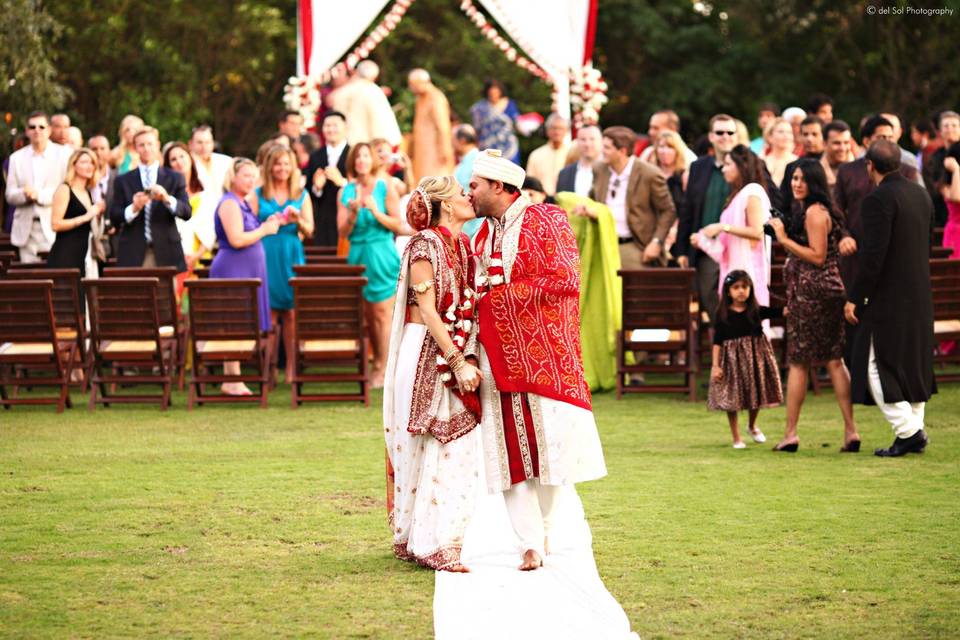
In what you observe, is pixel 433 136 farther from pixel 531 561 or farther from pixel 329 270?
pixel 531 561

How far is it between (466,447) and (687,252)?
717 cm

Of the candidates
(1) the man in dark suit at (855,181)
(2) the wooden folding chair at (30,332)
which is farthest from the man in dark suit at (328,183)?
(1) the man in dark suit at (855,181)

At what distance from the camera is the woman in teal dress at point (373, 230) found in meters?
14.6

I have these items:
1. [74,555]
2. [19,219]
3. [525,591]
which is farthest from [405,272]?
[19,219]

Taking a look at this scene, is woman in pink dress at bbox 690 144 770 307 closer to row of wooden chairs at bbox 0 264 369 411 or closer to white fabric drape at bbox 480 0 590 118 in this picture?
row of wooden chairs at bbox 0 264 369 411

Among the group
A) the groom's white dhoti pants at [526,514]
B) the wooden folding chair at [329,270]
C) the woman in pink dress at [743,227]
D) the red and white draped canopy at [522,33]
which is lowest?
the groom's white dhoti pants at [526,514]

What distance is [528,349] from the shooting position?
297 inches

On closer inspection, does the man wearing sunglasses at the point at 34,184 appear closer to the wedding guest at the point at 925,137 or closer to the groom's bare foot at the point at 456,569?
the wedding guest at the point at 925,137

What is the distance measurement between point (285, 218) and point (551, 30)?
766cm

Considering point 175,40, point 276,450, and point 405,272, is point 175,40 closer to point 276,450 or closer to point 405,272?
point 276,450

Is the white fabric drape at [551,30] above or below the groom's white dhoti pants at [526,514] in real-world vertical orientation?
above

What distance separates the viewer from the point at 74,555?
8.05 metres

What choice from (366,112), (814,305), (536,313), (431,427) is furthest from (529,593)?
(366,112)

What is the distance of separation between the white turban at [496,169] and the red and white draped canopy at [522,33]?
1337 cm
